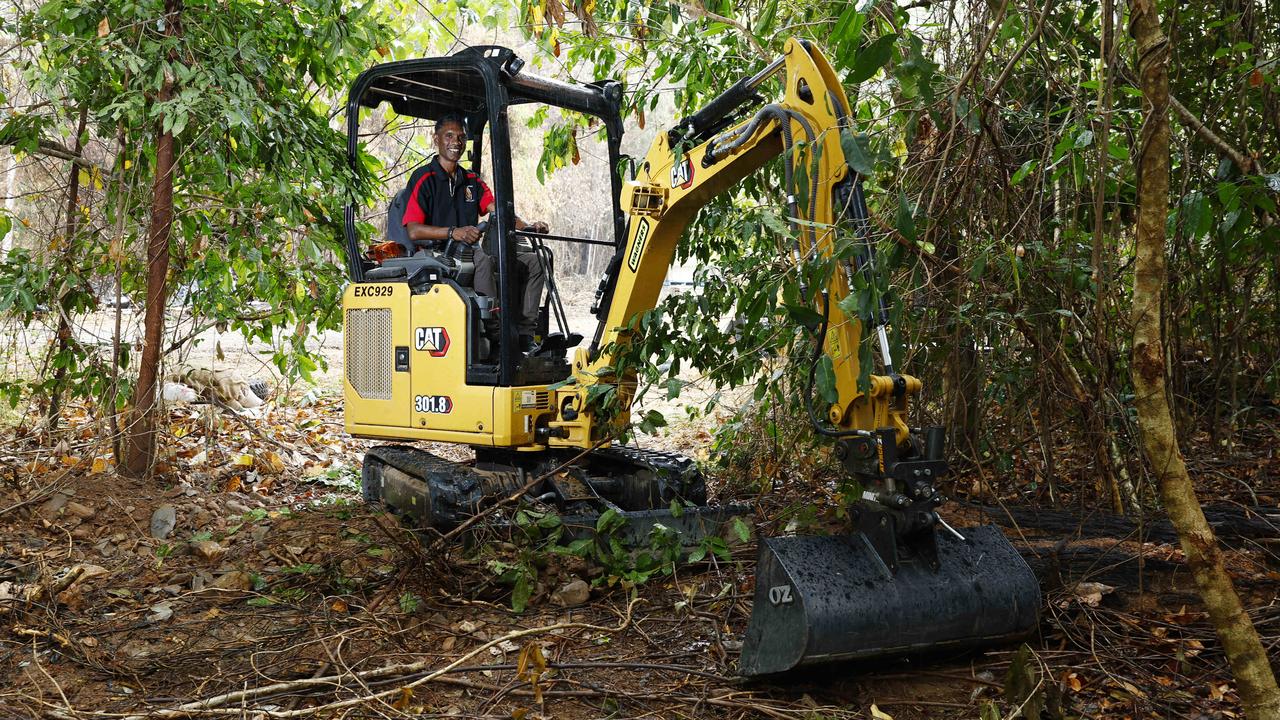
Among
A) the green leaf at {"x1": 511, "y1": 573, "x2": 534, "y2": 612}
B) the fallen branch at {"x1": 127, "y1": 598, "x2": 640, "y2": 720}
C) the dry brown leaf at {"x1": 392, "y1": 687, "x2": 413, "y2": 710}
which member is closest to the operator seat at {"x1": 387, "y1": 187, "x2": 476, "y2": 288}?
the green leaf at {"x1": 511, "y1": 573, "x2": 534, "y2": 612}

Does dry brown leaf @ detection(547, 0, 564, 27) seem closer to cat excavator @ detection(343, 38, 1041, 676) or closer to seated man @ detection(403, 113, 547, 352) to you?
cat excavator @ detection(343, 38, 1041, 676)

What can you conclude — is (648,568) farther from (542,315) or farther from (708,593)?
(542,315)

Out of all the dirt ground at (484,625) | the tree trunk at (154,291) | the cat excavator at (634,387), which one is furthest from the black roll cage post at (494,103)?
the dirt ground at (484,625)

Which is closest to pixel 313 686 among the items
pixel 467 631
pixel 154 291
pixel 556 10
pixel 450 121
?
pixel 467 631

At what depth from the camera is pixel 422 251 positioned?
561 cm

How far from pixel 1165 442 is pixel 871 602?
3.53 ft

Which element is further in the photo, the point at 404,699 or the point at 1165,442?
the point at 404,699

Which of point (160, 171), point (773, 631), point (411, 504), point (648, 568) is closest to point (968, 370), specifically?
point (648, 568)

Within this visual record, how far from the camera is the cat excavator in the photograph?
3244 millimetres

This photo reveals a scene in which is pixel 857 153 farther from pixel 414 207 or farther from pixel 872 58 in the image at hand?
pixel 414 207

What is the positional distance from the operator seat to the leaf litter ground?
1395 millimetres

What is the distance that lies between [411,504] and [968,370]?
119 inches

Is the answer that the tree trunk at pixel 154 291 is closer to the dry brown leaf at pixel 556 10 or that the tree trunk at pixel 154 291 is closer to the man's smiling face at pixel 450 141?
the man's smiling face at pixel 450 141

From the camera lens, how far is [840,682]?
3.27 meters
